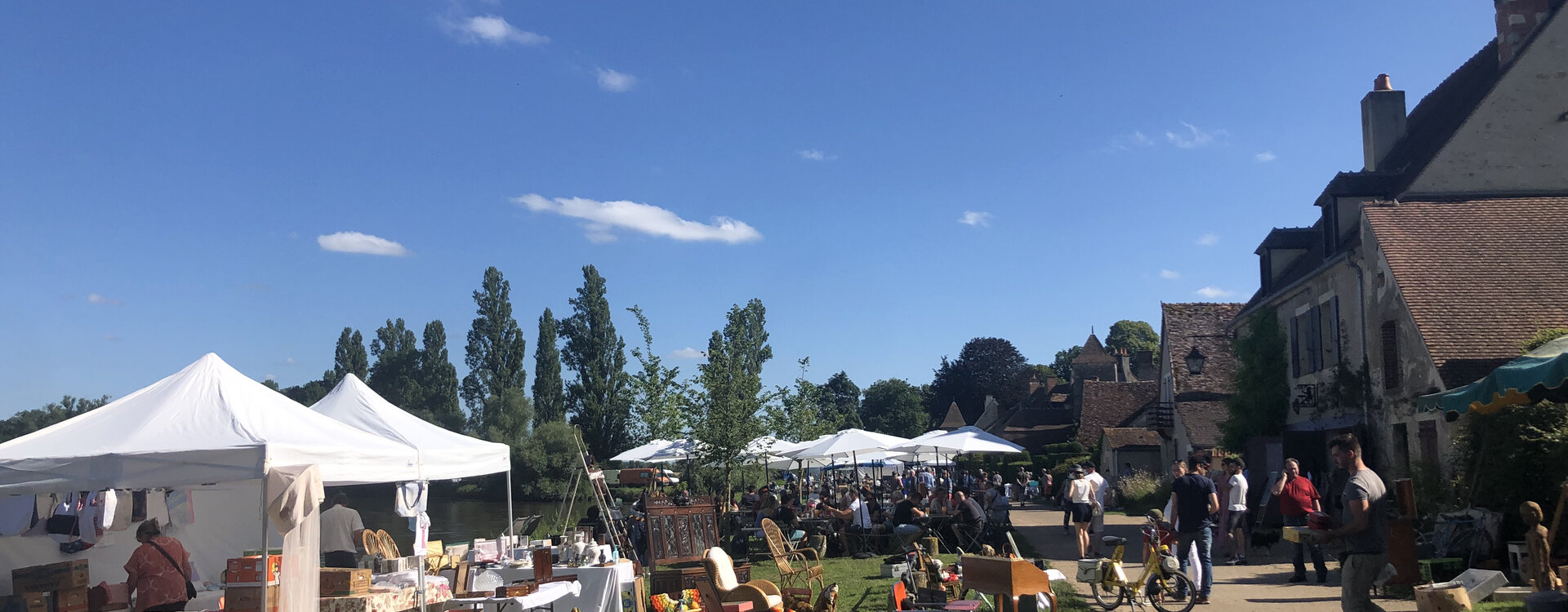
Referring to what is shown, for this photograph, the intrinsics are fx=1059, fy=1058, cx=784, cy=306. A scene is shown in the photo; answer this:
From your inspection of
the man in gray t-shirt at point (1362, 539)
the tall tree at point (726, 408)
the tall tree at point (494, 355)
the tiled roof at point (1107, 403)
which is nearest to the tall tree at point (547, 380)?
the tall tree at point (494, 355)

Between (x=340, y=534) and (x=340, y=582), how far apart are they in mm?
4070

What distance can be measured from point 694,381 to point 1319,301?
1249cm

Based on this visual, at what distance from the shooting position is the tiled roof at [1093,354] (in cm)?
7925

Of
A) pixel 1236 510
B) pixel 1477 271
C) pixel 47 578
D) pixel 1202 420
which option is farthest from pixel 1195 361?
pixel 47 578

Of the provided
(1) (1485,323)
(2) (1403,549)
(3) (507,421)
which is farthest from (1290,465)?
(3) (507,421)

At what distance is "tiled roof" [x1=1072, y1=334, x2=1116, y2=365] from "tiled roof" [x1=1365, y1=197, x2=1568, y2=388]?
209ft

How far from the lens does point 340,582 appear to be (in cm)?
861

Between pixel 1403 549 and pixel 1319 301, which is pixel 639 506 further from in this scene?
pixel 1319 301

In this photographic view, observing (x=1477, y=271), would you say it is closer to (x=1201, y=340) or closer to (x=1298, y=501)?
(x=1298, y=501)

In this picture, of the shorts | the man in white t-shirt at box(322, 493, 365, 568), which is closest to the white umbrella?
the man in white t-shirt at box(322, 493, 365, 568)

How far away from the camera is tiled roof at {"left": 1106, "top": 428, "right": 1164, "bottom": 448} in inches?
1433

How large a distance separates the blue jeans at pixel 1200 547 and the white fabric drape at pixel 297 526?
8371mm

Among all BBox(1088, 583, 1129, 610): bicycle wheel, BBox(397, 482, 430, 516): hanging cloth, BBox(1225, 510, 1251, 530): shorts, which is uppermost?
BBox(397, 482, 430, 516): hanging cloth

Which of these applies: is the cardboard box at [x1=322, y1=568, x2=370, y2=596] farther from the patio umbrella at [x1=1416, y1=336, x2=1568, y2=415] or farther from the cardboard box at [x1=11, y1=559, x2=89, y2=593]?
the patio umbrella at [x1=1416, y1=336, x2=1568, y2=415]
